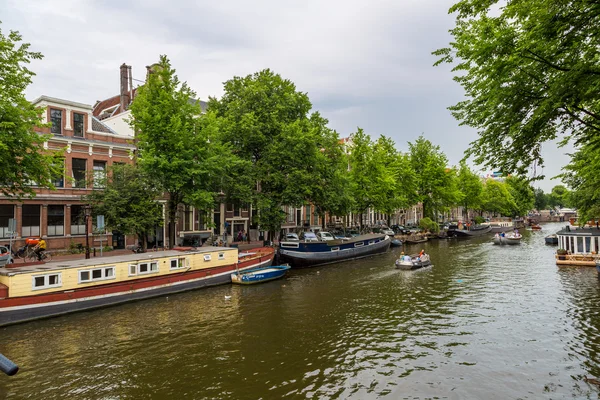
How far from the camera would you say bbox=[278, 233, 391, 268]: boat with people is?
35.9m

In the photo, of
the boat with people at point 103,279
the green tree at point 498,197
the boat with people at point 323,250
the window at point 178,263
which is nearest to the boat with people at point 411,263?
the boat with people at point 323,250

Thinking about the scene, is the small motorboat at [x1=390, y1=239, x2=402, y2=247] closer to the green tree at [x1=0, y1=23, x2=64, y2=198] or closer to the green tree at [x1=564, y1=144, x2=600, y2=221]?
the green tree at [x1=564, y1=144, x2=600, y2=221]

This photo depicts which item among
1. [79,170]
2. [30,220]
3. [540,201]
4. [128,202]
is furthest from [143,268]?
[540,201]

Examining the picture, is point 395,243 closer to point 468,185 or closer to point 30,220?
point 468,185

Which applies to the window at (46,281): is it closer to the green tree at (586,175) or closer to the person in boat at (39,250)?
the person in boat at (39,250)

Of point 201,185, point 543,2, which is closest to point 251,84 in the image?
point 201,185

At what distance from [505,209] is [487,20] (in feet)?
386

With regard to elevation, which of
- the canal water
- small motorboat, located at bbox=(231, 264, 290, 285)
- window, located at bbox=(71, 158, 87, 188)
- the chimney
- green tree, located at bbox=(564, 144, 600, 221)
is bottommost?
the canal water

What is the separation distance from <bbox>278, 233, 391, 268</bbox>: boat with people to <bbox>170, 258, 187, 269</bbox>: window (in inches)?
449

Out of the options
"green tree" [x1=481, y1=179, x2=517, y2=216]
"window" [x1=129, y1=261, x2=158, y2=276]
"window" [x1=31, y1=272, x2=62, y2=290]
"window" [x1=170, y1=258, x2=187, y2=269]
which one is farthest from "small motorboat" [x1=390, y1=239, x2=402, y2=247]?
"green tree" [x1=481, y1=179, x2=517, y2=216]

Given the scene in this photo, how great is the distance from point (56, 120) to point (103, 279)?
65.6 ft

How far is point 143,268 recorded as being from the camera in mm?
24062

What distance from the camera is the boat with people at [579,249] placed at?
3484 centimetres

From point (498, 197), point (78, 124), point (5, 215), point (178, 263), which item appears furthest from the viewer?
point (498, 197)
